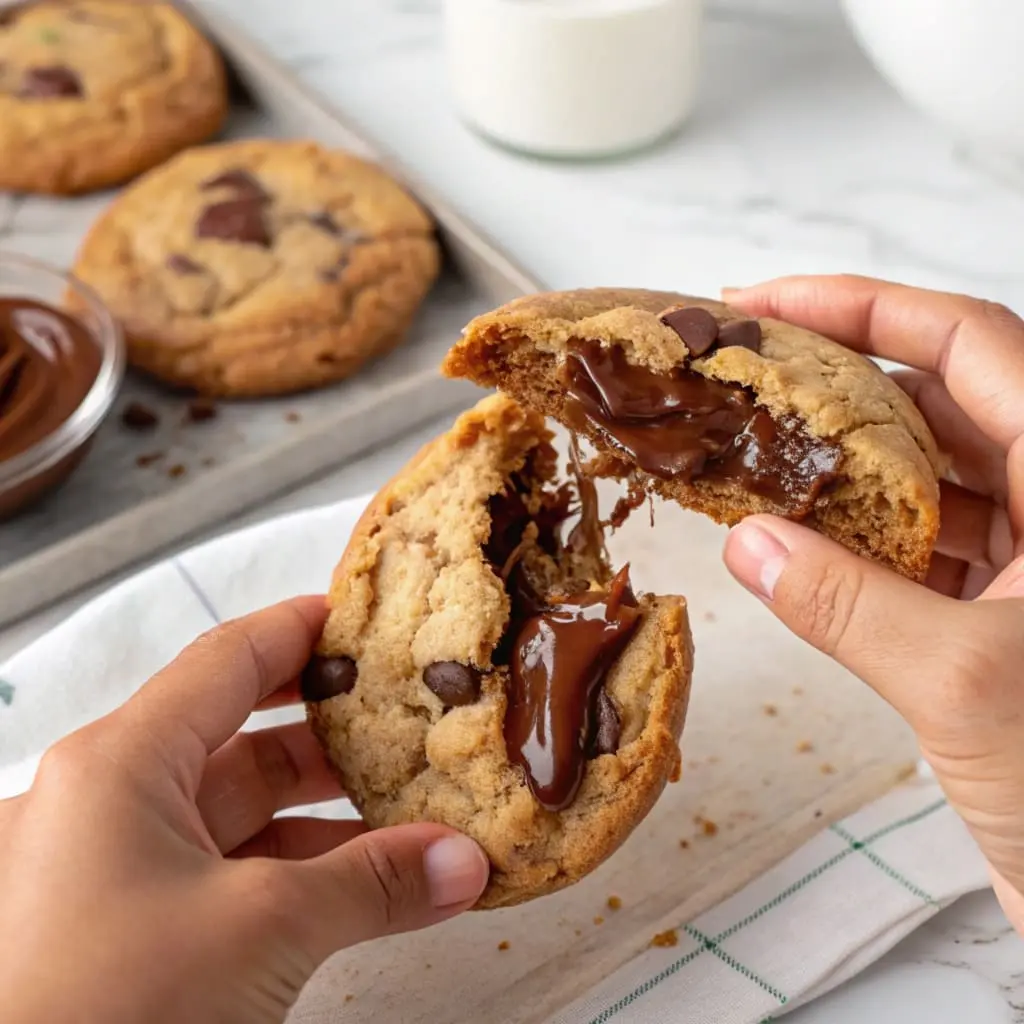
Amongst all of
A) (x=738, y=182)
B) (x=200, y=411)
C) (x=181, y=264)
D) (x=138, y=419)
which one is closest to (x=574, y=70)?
(x=738, y=182)

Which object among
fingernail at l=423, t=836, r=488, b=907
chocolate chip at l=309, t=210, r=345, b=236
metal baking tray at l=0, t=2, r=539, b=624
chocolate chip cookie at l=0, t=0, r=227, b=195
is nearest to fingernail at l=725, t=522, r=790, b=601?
fingernail at l=423, t=836, r=488, b=907

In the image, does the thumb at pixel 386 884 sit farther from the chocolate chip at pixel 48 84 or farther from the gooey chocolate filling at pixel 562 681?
the chocolate chip at pixel 48 84

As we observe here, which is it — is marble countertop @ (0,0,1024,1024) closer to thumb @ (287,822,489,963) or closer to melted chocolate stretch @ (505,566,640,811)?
melted chocolate stretch @ (505,566,640,811)

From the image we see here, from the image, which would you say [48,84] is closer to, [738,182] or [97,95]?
[97,95]

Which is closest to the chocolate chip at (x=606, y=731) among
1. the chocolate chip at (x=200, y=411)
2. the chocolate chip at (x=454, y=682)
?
the chocolate chip at (x=454, y=682)

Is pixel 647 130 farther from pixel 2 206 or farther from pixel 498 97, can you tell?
pixel 2 206

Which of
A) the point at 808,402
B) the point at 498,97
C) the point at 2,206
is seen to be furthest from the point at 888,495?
the point at 2,206
